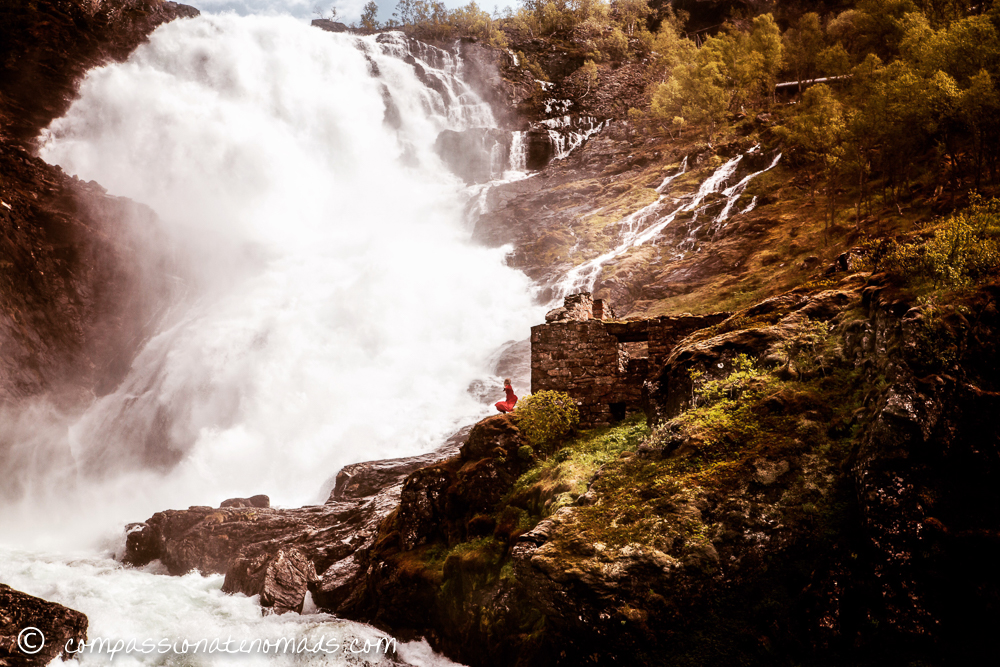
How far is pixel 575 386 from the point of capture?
11.6 meters

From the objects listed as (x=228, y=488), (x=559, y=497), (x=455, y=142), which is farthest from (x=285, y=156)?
(x=559, y=497)

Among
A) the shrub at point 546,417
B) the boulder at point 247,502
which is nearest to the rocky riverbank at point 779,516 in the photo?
the shrub at point 546,417

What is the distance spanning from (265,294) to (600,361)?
27.8 metres

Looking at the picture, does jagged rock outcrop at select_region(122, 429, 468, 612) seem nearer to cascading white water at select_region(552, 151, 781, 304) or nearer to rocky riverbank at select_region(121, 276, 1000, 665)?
rocky riverbank at select_region(121, 276, 1000, 665)

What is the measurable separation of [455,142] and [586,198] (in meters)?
16.3

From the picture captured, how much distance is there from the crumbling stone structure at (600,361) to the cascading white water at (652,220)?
1501 cm

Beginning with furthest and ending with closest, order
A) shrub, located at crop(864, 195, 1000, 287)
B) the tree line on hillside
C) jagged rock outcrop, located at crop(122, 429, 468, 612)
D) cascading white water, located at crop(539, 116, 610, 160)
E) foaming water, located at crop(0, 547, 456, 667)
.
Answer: cascading white water, located at crop(539, 116, 610, 160) < the tree line on hillside < jagged rock outcrop, located at crop(122, 429, 468, 612) < foaming water, located at crop(0, 547, 456, 667) < shrub, located at crop(864, 195, 1000, 287)

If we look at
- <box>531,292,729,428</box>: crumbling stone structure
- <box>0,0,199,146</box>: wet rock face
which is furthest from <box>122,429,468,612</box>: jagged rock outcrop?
<box>0,0,199,146</box>: wet rock face

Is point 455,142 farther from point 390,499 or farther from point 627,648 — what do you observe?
point 627,648

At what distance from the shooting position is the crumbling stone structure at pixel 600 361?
37.6 ft

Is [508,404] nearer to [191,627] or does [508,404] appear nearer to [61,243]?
[191,627]

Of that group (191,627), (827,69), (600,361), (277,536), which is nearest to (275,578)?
(191,627)

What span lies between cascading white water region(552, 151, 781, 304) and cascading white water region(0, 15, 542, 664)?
3163mm

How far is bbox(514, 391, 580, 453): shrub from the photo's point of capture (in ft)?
35.0
